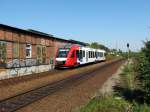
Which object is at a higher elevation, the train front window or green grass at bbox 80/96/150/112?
the train front window

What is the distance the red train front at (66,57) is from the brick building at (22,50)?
5.41ft

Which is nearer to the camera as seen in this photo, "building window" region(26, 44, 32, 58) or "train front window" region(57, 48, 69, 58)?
"building window" region(26, 44, 32, 58)

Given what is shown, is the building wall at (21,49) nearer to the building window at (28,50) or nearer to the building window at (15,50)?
the building window at (15,50)

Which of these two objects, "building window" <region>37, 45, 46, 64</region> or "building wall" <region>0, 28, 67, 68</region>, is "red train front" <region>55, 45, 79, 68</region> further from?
"building wall" <region>0, 28, 67, 68</region>

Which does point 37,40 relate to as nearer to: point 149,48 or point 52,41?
point 52,41

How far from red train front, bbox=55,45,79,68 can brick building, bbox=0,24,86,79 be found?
1.65m

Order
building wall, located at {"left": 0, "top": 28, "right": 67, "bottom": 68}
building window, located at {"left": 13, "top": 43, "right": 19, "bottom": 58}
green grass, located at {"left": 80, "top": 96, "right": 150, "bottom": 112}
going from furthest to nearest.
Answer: building window, located at {"left": 13, "top": 43, "right": 19, "bottom": 58} → building wall, located at {"left": 0, "top": 28, "right": 67, "bottom": 68} → green grass, located at {"left": 80, "top": 96, "right": 150, "bottom": 112}

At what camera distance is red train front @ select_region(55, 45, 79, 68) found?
3606cm

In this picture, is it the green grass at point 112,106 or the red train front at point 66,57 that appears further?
the red train front at point 66,57

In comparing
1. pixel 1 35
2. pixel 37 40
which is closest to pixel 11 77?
pixel 1 35

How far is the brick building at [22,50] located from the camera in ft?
91.2

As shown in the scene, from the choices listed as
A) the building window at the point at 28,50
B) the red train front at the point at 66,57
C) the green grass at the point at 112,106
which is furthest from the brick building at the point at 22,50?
the green grass at the point at 112,106

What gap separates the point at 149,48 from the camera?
11188mm

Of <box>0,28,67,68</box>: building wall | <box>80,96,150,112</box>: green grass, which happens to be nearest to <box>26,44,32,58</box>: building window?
<box>0,28,67,68</box>: building wall
